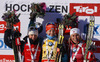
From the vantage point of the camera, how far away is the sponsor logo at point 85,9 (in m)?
3.94

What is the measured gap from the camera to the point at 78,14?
3.97m

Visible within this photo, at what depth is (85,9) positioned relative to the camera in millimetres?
3955

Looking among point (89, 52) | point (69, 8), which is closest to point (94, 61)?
point (89, 52)

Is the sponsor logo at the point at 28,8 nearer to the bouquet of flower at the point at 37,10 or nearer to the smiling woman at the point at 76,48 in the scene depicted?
the bouquet of flower at the point at 37,10

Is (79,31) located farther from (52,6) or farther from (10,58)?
(10,58)

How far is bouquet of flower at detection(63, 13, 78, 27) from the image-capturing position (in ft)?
12.2

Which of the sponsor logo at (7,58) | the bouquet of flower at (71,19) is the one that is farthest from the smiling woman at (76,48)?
the sponsor logo at (7,58)

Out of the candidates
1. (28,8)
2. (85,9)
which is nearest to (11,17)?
(28,8)

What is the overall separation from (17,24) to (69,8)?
3.68 feet

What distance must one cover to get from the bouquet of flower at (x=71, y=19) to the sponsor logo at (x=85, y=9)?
20cm

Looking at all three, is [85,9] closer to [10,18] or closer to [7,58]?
[10,18]

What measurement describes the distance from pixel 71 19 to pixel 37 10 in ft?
2.20

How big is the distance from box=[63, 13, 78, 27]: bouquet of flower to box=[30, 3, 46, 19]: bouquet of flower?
445 millimetres

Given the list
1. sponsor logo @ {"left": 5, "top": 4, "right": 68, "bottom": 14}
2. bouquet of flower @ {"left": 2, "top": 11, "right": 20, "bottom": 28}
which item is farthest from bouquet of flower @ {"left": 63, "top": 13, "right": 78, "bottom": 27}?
bouquet of flower @ {"left": 2, "top": 11, "right": 20, "bottom": 28}
